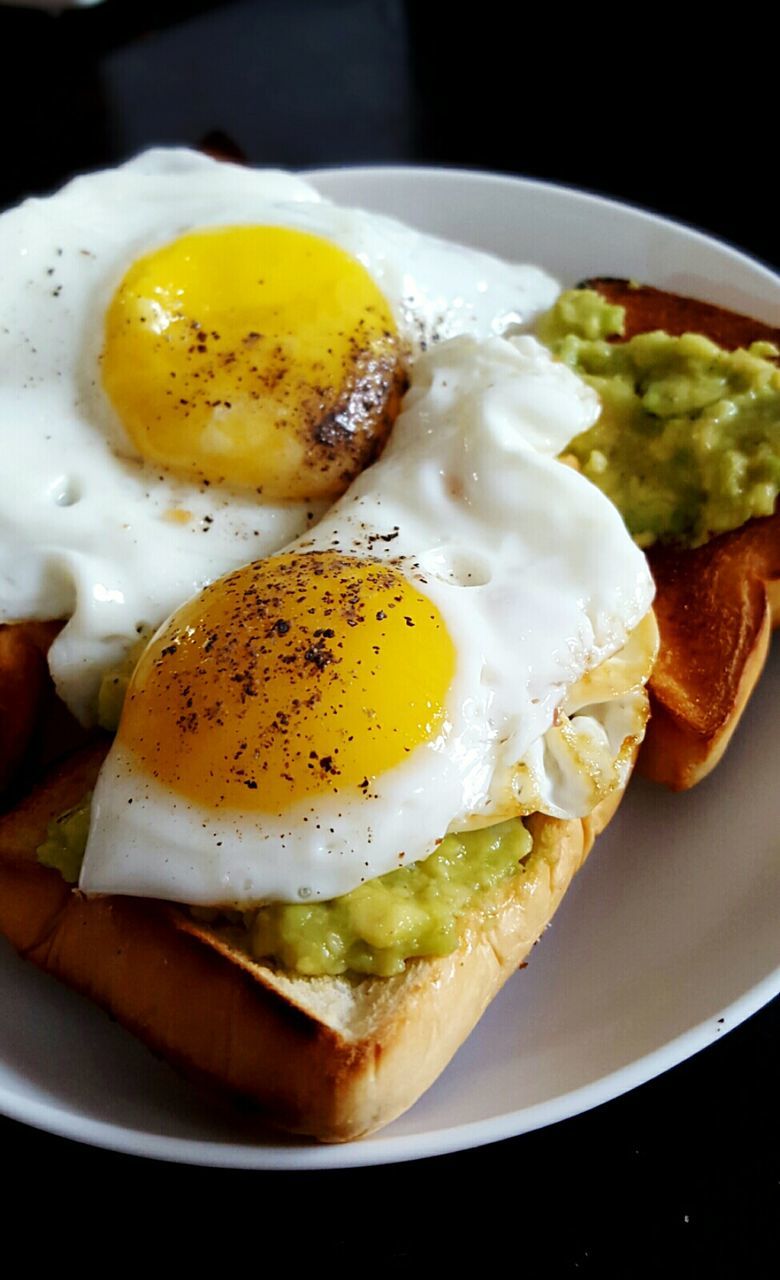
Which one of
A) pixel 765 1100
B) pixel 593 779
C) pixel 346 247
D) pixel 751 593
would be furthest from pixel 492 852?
pixel 346 247

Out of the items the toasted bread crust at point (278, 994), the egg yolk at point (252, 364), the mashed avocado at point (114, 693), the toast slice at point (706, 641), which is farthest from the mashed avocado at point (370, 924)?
the egg yolk at point (252, 364)

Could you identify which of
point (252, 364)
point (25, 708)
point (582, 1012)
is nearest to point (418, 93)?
point (252, 364)

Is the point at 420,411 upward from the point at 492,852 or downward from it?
upward

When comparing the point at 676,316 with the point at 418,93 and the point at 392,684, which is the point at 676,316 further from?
the point at 418,93

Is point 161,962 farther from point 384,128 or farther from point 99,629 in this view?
point 384,128

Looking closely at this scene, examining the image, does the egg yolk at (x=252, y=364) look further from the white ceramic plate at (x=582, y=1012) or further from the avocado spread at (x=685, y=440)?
the white ceramic plate at (x=582, y=1012)

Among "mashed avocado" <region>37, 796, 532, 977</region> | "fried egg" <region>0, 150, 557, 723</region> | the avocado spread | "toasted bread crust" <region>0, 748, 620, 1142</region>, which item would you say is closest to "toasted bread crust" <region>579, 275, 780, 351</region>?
the avocado spread

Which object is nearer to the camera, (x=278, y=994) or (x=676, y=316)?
(x=278, y=994)
